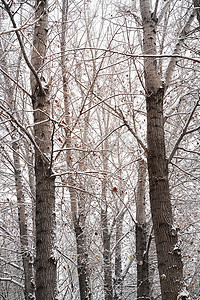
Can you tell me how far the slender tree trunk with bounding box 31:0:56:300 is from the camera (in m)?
2.93

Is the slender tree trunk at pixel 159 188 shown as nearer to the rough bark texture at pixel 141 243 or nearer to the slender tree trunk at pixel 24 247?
the rough bark texture at pixel 141 243

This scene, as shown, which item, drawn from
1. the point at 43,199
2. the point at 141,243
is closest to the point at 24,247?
the point at 141,243

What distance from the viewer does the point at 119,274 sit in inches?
A: 289

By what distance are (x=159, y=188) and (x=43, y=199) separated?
4.47ft

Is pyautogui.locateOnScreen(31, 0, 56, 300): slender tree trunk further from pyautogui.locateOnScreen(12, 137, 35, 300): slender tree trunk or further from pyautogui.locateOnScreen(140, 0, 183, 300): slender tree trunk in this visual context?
pyautogui.locateOnScreen(12, 137, 35, 300): slender tree trunk

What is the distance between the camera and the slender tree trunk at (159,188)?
283 centimetres

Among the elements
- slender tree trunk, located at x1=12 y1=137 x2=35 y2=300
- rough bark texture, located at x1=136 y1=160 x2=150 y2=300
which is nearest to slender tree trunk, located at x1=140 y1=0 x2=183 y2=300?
rough bark texture, located at x1=136 y1=160 x2=150 y2=300

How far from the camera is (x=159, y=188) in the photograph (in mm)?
3145

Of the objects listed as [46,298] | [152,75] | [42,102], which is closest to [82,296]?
[46,298]

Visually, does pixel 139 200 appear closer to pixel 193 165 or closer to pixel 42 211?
pixel 193 165

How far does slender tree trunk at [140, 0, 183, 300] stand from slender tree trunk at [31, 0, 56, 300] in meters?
1.18

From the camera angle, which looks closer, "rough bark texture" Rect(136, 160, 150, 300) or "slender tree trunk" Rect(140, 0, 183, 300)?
"slender tree trunk" Rect(140, 0, 183, 300)

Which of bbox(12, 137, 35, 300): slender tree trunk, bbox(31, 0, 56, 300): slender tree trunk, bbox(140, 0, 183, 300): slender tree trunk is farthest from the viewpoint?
bbox(12, 137, 35, 300): slender tree trunk

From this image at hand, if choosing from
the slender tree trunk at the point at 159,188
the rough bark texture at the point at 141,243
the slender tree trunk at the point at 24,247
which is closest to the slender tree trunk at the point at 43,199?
the slender tree trunk at the point at 159,188
